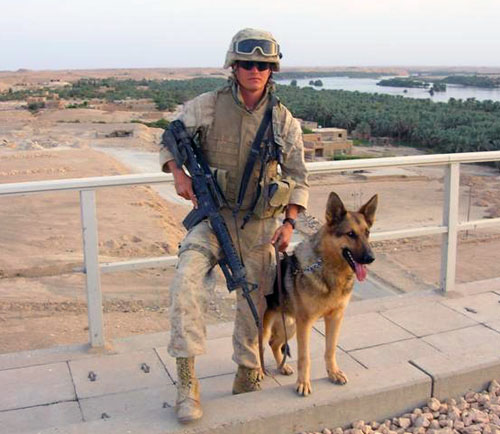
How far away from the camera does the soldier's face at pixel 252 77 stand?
3.29 metres

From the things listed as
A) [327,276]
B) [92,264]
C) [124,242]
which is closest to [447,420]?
[327,276]

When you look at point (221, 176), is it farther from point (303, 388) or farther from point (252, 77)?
point (303, 388)

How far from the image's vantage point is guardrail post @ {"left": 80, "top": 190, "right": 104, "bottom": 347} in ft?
13.4

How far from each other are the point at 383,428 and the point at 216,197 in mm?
1506

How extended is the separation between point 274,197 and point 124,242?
1004 centimetres

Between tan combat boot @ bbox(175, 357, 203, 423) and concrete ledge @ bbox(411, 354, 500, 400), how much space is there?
1384mm

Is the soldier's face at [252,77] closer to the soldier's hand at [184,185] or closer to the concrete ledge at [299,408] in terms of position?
the soldier's hand at [184,185]

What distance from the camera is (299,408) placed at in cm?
335

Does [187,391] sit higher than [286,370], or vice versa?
[187,391]

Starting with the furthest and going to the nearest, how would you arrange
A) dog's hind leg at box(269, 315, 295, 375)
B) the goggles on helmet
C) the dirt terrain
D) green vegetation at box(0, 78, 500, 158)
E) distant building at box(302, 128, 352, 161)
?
green vegetation at box(0, 78, 500, 158)
distant building at box(302, 128, 352, 161)
the dirt terrain
dog's hind leg at box(269, 315, 295, 375)
the goggles on helmet

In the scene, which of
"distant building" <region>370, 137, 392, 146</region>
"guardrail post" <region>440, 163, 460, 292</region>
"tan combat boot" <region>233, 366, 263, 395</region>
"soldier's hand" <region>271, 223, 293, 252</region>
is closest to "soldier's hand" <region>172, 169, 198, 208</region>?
"soldier's hand" <region>271, 223, 293, 252</region>

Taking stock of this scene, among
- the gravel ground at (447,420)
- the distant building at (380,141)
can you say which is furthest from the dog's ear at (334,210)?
the distant building at (380,141)

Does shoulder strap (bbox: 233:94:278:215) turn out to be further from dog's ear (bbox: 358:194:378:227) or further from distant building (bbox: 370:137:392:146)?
distant building (bbox: 370:137:392:146)

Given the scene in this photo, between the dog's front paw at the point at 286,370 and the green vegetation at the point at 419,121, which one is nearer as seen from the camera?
A: the dog's front paw at the point at 286,370
